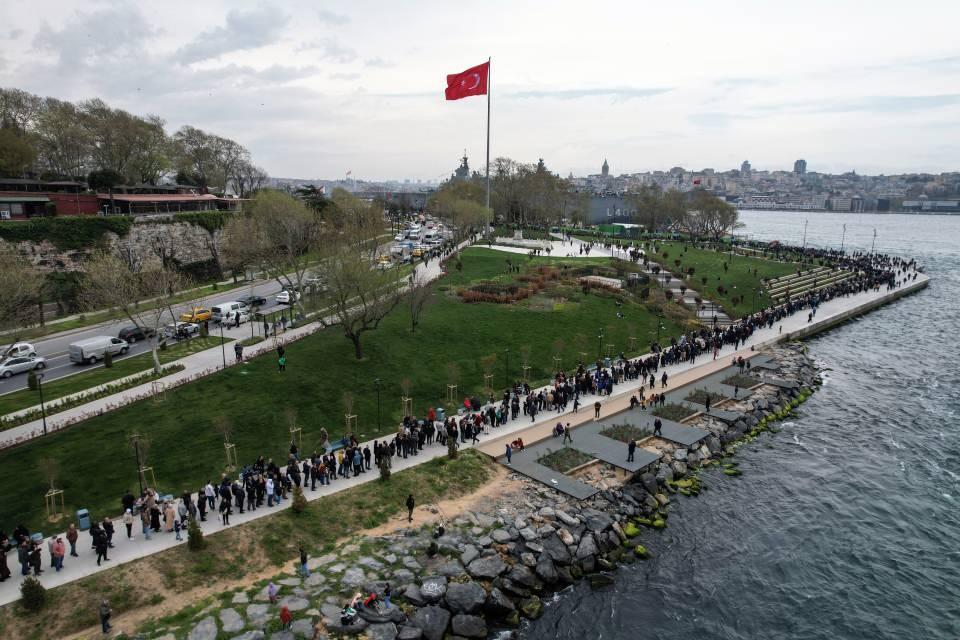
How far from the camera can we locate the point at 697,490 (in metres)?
26.2

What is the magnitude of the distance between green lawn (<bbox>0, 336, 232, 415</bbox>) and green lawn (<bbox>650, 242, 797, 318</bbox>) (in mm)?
46347

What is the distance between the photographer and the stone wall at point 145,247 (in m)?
48.7

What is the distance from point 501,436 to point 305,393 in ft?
34.3

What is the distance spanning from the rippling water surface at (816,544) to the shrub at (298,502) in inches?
352

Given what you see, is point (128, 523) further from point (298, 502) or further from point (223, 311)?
point (223, 311)

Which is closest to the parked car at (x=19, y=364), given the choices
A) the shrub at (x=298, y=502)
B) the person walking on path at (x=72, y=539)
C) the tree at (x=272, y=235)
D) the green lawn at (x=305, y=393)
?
the green lawn at (x=305, y=393)

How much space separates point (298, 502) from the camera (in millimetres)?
20422

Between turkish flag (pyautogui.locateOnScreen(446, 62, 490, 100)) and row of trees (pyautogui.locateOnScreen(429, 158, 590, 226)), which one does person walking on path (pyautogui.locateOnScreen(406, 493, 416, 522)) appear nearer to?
turkish flag (pyautogui.locateOnScreen(446, 62, 490, 100))

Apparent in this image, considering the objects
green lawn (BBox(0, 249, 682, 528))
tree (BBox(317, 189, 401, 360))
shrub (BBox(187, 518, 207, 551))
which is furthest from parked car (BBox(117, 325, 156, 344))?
shrub (BBox(187, 518, 207, 551))

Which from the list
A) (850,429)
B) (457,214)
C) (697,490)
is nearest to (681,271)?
(457,214)

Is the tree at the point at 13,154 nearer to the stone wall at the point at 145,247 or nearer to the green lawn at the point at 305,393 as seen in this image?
the stone wall at the point at 145,247

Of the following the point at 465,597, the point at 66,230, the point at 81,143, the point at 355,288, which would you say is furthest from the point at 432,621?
the point at 81,143

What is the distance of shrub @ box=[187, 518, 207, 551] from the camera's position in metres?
18.0

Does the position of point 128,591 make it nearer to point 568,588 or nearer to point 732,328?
point 568,588
